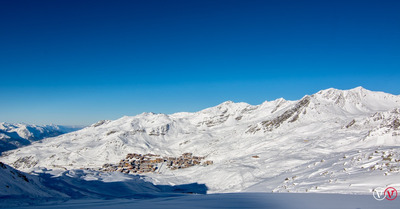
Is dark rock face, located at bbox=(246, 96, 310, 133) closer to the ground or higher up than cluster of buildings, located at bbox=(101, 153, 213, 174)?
higher up

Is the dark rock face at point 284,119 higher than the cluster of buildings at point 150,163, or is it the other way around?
the dark rock face at point 284,119

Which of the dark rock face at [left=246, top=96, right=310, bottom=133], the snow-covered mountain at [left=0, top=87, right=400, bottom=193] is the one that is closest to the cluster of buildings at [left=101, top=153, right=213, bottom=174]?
the snow-covered mountain at [left=0, top=87, right=400, bottom=193]

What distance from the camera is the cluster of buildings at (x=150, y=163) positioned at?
90.2 meters

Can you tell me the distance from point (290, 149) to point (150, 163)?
68.4 meters

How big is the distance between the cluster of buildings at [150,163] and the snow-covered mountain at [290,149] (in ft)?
21.0

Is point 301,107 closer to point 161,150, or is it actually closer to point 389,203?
point 161,150

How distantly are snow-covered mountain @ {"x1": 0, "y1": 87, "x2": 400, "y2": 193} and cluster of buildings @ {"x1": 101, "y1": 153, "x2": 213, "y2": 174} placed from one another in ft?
21.0

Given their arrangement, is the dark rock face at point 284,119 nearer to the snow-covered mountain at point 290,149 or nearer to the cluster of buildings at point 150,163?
the snow-covered mountain at point 290,149

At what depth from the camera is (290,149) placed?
5441 cm

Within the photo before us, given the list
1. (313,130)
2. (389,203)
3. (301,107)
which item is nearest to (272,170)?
(389,203)

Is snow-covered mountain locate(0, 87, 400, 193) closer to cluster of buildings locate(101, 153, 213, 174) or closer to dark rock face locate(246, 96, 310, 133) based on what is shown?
dark rock face locate(246, 96, 310, 133)

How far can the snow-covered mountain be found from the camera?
2077 centimetres

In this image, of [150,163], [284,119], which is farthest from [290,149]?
[150,163]

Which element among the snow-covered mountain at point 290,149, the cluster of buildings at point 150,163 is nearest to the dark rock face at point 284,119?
the snow-covered mountain at point 290,149
